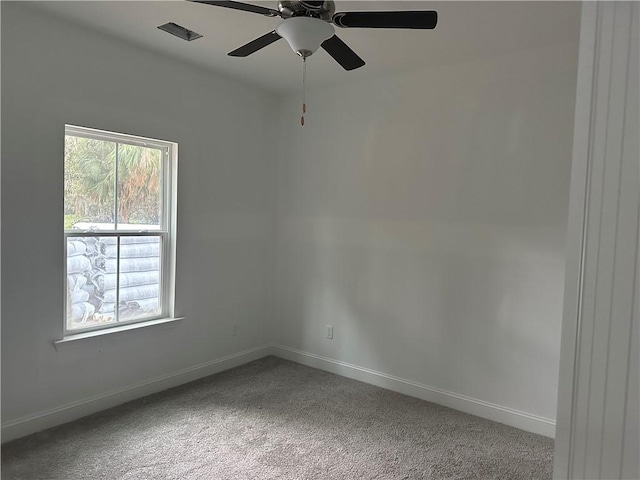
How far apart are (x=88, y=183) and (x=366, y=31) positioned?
2.08 metres

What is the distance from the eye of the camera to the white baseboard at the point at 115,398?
263 centimetres

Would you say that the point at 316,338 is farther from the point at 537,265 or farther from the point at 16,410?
the point at 16,410

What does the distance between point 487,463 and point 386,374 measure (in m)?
1.18

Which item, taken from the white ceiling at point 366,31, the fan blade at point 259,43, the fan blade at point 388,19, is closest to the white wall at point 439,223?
the white ceiling at point 366,31

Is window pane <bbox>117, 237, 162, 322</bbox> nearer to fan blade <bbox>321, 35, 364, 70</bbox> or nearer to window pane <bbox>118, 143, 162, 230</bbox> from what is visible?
window pane <bbox>118, 143, 162, 230</bbox>

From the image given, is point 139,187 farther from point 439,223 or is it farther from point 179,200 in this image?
point 439,223

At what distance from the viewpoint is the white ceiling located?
240 centimetres

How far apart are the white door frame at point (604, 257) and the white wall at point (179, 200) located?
283cm

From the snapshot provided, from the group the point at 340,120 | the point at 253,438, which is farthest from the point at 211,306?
the point at 340,120

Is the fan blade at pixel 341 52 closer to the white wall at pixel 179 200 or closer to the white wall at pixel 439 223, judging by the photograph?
the white wall at pixel 439 223

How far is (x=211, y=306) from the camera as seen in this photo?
3.79m

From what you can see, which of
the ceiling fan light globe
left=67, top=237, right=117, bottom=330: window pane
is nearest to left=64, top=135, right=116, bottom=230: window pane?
left=67, top=237, right=117, bottom=330: window pane

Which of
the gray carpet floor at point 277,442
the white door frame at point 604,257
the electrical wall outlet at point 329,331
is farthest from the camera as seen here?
the electrical wall outlet at point 329,331

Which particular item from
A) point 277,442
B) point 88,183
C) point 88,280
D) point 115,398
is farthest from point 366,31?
point 115,398
